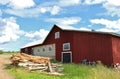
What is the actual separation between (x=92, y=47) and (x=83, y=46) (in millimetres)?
1860

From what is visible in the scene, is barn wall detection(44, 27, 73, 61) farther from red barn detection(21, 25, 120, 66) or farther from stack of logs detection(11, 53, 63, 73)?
stack of logs detection(11, 53, 63, 73)

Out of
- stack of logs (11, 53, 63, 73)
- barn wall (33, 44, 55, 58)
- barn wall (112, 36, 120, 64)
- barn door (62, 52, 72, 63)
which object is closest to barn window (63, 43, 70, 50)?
barn door (62, 52, 72, 63)

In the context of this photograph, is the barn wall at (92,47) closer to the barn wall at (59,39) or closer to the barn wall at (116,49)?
the barn wall at (116,49)

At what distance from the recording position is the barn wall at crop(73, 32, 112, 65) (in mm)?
38344

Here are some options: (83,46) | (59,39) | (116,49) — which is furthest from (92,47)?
(59,39)

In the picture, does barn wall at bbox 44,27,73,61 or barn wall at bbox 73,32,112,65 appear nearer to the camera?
barn wall at bbox 73,32,112,65

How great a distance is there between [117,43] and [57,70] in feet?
38.6

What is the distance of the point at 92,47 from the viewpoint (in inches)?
1590

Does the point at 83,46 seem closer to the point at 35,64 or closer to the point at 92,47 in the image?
the point at 92,47

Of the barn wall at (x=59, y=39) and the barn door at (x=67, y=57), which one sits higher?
the barn wall at (x=59, y=39)

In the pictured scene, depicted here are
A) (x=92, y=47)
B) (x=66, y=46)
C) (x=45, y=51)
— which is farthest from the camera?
(x=45, y=51)

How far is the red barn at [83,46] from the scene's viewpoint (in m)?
38.3

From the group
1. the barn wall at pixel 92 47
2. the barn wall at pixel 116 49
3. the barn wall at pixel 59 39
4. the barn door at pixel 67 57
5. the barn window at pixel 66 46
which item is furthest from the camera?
the barn wall at pixel 59 39

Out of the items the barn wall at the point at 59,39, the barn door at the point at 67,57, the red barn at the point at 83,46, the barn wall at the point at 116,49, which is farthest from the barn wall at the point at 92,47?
the barn wall at the point at 59,39
